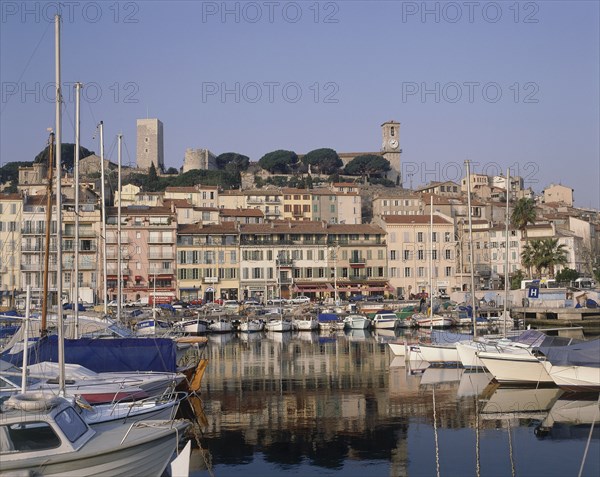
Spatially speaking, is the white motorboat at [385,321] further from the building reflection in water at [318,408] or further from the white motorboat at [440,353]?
the white motorboat at [440,353]

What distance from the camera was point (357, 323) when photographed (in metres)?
67.6

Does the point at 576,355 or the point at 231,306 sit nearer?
the point at 576,355

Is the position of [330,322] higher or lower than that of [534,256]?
lower

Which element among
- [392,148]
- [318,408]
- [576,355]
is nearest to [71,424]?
[318,408]

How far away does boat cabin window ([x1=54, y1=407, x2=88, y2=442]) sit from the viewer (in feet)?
51.7

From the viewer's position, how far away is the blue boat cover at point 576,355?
91.9 ft

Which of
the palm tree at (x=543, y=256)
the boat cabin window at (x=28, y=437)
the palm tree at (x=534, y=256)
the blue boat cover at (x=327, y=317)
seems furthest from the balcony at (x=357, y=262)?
the boat cabin window at (x=28, y=437)

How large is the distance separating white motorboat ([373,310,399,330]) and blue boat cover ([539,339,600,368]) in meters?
38.3

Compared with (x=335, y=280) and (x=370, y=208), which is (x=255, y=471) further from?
(x=370, y=208)

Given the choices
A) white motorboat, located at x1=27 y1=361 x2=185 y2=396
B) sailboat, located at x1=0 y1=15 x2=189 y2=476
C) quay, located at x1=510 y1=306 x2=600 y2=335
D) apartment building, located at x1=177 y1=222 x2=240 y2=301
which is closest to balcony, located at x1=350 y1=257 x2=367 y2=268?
apartment building, located at x1=177 y1=222 x2=240 y2=301

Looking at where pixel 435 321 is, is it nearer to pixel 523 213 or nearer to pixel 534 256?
pixel 534 256

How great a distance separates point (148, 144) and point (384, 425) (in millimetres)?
155516

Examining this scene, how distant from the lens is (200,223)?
92.6 m

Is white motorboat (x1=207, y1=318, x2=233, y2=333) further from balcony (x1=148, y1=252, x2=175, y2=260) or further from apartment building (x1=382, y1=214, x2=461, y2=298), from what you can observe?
apartment building (x1=382, y1=214, x2=461, y2=298)
